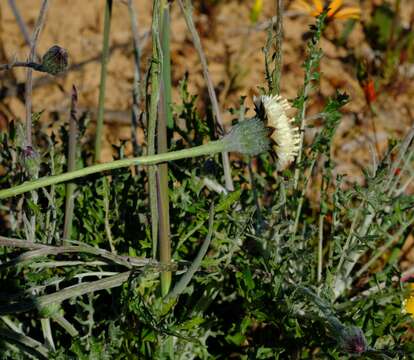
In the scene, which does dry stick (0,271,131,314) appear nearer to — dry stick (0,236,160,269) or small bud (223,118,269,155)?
dry stick (0,236,160,269)

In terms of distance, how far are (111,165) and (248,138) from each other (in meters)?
0.22

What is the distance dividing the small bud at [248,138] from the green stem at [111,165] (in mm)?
13

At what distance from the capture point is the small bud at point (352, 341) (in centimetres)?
110

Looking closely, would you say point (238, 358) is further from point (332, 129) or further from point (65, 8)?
point (65, 8)

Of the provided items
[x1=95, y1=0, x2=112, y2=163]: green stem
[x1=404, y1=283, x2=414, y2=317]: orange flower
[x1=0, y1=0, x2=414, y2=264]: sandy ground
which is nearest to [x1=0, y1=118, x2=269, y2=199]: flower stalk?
[x1=95, y1=0, x2=112, y2=163]: green stem

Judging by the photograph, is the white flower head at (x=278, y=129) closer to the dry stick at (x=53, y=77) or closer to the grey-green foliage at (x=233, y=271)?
the grey-green foliage at (x=233, y=271)

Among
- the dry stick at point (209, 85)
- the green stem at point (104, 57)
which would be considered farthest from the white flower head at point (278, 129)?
the green stem at point (104, 57)

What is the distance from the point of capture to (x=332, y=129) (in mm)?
1443

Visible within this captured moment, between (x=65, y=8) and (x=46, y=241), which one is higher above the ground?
(x=65, y=8)

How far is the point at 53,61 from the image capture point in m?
1.19

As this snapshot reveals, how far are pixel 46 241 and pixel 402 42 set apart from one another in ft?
5.72

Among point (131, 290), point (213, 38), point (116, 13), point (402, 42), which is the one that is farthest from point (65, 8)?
point (131, 290)

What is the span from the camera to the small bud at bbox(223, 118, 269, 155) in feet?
3.53

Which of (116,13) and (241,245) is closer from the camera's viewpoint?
(241,245)
